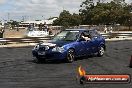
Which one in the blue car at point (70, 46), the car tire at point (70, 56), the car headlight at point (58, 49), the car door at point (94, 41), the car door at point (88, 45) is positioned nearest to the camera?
the car headlight at point (58, 49)

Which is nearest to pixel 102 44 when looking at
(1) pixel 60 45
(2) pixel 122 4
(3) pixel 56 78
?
(1) pixel 60 45

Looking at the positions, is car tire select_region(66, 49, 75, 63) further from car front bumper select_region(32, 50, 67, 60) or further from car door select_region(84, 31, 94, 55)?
car door select_region(84, 31, 94, 55)

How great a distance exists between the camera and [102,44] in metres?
18.9

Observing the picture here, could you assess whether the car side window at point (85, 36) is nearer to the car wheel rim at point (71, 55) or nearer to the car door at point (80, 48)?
the car door at point (80, 48)

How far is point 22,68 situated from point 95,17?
93.5m

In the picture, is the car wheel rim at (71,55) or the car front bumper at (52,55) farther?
the car wheel rim at (71,55)

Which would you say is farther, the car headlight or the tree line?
the tree line

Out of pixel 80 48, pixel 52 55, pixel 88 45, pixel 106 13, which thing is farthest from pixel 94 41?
pixel 106 13

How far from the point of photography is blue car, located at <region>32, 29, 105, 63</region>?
15.9m

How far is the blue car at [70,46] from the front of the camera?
15.9 meters

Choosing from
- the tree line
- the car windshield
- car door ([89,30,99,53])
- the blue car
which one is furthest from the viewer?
the tree line

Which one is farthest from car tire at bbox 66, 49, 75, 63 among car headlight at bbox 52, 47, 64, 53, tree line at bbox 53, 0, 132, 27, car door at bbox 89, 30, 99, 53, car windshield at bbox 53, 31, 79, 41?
tree line at bbox 53, 0, 132, 27

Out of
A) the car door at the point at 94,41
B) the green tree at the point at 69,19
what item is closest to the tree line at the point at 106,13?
the green tree at the point at 69,19

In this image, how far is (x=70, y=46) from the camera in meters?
16.3
